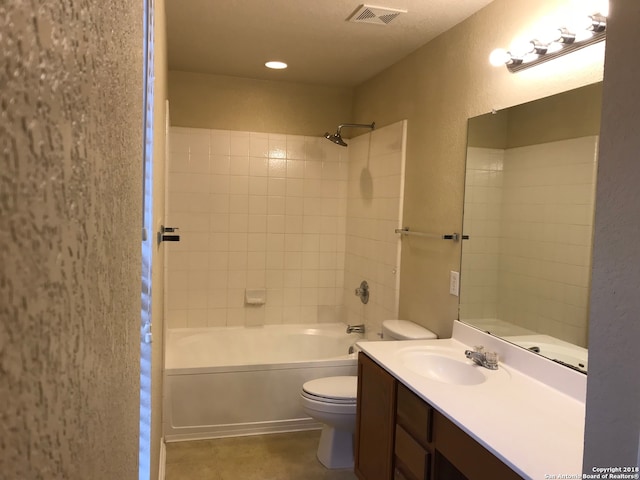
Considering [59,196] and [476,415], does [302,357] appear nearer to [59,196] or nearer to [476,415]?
[476,415]

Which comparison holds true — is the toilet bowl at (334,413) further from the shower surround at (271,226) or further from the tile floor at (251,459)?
the shower surround at (271,226)

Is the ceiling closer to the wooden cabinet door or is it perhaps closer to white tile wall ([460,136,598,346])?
white tile wall ([460,136,598,346])

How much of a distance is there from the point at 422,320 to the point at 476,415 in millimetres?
1332

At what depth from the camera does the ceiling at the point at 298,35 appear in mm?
2490

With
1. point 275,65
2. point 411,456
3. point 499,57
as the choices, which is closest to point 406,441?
point 411,456

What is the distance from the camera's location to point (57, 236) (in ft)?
0.81

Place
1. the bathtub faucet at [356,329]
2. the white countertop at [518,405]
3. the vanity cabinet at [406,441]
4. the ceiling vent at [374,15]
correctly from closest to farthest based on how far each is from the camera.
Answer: the white countertop at [518,405], the vanity cabinet at [406,441], the ceiling vent at [374,15], the bathtub faucet at [356,329]

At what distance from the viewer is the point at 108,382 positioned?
1.38 feet

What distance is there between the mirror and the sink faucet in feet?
0.43

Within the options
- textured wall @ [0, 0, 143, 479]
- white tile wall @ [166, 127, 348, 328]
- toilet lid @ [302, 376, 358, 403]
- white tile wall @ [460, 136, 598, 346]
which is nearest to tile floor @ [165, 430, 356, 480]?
toilet lid @ [302, 376, 358, 403]

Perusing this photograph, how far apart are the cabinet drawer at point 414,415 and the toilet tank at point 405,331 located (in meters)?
0.72

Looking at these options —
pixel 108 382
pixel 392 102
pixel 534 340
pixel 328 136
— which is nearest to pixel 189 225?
pixel 328 136

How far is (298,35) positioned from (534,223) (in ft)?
5.62

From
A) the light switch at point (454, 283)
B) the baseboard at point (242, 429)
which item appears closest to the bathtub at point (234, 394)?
the baseboard at point (242, 429)
